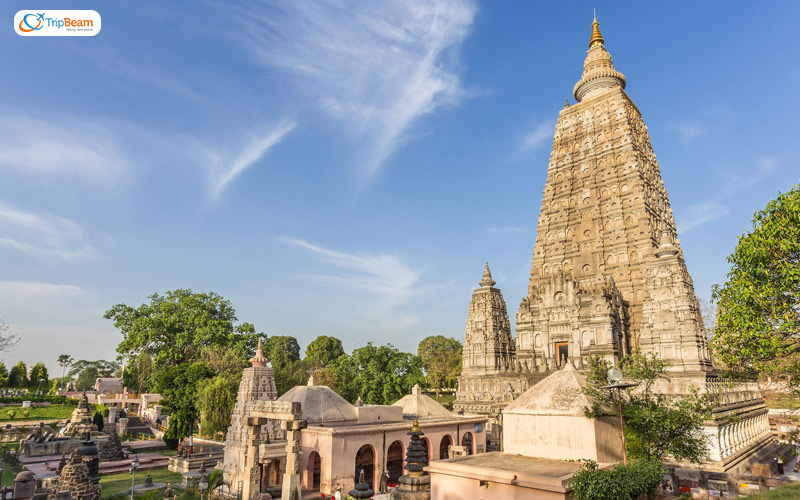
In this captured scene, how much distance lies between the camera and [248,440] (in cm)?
2194

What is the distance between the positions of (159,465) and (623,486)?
30149 millimetres

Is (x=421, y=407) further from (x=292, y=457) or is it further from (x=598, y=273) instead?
(x=598, y=273)

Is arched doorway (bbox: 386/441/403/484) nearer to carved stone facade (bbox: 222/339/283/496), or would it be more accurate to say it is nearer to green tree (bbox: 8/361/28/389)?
carved stone facade (bbox: 222/339/283/496)

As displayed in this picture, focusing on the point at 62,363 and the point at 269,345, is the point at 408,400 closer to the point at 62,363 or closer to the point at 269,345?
the point at 269,345

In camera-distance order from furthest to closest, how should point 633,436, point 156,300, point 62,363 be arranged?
1. point 62,363
2. point 156,300
3. point 633,436

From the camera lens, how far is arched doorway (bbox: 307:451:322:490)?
23.4 meters

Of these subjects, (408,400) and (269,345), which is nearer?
(408,400)

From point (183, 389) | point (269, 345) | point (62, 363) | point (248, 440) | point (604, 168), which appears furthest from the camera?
point (62, 363)

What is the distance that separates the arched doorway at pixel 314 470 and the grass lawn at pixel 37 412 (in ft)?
157

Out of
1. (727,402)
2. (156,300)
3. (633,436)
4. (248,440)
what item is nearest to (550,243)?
(727,402)

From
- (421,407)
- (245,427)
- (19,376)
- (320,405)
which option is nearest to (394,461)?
A: (320,405)

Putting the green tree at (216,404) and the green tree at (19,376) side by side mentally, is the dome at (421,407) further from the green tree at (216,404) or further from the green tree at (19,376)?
the green tree at (19,376)

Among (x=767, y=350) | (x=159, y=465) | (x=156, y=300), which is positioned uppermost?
(x=156, y=300)

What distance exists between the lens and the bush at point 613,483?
12258 mm
